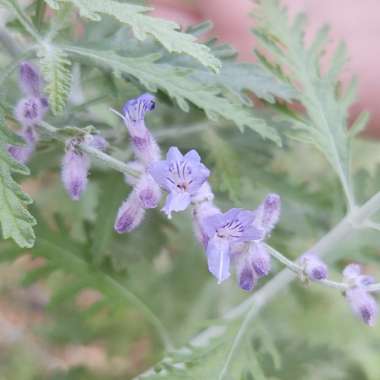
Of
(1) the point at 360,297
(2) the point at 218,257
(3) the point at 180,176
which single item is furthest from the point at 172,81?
(1) the point at 360,297

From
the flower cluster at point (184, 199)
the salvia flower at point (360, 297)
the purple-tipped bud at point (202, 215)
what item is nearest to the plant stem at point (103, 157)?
the flower cluster at point (184, 199)

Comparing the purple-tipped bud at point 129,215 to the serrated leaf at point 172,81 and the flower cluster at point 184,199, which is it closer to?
the flower cluster at point 184,199

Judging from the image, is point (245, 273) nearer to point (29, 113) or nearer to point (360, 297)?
point (360, 297)

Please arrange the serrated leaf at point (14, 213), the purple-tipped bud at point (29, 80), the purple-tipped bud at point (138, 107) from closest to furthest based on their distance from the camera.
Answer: the serrated leaf at point (14, 213), the purple-tipped bud at point (138, 107), the purple-tipped bud at point (29, 80)

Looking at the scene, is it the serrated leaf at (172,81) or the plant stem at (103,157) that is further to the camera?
the serrated leaf at (172,81)

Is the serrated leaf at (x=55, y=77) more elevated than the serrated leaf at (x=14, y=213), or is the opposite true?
the serrated leaf at (x=55, y=77)

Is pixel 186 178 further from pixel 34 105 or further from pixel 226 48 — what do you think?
pixel 226 48

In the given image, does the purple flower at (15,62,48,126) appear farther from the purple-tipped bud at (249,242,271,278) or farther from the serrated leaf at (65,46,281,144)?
the purple-tipped bud at (249,242,271,278)
